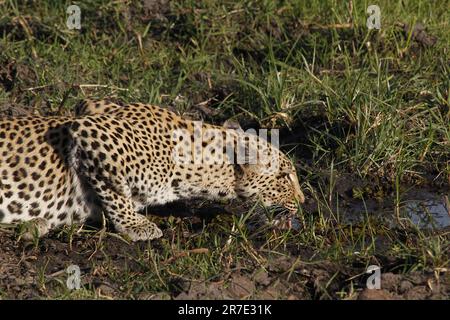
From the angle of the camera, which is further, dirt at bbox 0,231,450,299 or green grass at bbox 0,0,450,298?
green grass at bbox 0,0,450,298

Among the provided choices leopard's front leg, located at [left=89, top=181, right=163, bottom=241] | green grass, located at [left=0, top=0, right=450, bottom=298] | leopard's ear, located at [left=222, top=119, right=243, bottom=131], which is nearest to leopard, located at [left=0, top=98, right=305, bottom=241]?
leopard's front leg, located at [left=89, top=181, right=163, bottom=241]

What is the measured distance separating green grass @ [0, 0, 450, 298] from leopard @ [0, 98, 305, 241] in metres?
0.27

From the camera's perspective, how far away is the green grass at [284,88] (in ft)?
23.9

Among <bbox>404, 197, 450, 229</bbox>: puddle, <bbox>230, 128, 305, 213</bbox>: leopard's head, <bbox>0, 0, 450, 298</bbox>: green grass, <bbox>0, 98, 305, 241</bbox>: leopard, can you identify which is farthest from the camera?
<bbox>230, 128, 305, 213</bbox>: leopard's head

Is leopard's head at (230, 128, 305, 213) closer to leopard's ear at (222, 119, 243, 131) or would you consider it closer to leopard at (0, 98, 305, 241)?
leopard at (0, 98, 305, 241)

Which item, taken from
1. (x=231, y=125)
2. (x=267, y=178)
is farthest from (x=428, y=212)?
(x=231, y=125)

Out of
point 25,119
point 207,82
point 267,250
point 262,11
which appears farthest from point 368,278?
point 262,11

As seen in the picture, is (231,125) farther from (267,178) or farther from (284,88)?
(267,178)

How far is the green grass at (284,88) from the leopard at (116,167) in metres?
0.27

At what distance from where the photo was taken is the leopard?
25.1 ft

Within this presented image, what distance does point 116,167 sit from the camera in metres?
7.64

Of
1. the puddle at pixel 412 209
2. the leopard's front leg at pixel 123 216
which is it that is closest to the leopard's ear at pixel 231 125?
the puddle at pixel 412 209

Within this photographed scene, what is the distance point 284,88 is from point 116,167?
1983 millimetres
